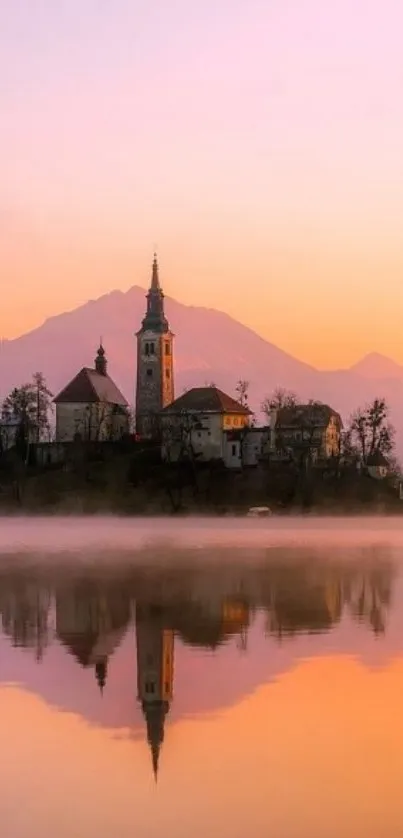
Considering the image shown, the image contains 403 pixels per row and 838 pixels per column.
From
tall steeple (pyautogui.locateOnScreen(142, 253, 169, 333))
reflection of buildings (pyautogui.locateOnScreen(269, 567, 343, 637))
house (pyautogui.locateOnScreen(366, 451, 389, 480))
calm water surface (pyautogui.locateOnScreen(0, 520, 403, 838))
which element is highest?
tall steeple (pyautogui.locateOnScreen(142, 253, 169, 333))

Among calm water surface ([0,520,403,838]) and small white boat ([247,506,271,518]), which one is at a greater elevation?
small white boat ([247,506,271,518])

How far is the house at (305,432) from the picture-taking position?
13138cm

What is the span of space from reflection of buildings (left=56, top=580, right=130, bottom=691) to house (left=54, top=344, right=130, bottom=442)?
104514 mm

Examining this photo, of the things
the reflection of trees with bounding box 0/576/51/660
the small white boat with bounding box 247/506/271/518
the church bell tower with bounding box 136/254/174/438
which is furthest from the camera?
the church bell tower with bounding box 136/254/174/438

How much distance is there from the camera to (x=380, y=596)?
38750 mm

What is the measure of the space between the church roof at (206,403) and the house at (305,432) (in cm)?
767

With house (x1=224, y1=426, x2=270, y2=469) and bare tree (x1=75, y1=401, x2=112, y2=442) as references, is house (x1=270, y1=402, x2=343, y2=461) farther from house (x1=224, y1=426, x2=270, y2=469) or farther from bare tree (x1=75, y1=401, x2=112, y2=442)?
bare tree (x1=75, y1=401, x2=112, y2=442)

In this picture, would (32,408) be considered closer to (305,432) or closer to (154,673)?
(305,432)

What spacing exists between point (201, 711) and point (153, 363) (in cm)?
14301

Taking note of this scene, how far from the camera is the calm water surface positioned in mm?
14602

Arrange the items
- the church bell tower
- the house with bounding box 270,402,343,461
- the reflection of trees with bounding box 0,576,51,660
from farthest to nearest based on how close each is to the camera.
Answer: the church bell tower
the house with bounding box 270,402,343,461
the reflection of trees with bounding box 0,576,51,660

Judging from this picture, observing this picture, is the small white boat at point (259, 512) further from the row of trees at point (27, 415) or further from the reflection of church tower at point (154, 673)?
the reflection of church tower at point (154, 673)

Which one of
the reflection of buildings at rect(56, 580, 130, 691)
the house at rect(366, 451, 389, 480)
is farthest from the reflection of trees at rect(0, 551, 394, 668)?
the house at rect(366, 451, 389, 480)

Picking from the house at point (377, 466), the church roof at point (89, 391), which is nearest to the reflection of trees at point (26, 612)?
the house at point (377, 466)
